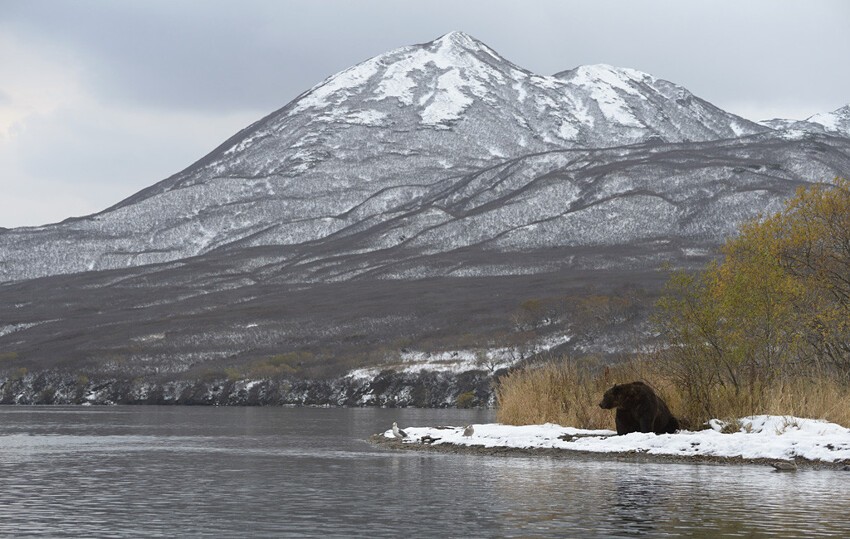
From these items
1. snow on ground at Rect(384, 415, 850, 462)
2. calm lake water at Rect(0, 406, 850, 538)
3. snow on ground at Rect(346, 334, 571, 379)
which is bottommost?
calm lake water at Rect(0, 406, 850, 538)

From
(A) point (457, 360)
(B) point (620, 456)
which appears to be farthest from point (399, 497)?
(A) point (457, 360)

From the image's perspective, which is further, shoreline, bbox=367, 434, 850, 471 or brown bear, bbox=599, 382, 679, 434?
brown bear, bbox=599, 382, 679, 434

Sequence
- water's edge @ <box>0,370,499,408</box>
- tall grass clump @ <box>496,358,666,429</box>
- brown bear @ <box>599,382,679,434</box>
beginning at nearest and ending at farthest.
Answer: brown bear @ <box>599,382,679,434</box>
tall grass clump @ <box>496,358,666,429</box>
water's edge @ <box>0,370,499,408</box>

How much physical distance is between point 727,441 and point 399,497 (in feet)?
49.3

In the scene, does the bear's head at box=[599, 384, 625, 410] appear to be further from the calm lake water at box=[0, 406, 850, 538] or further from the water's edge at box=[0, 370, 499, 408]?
the water's edge at box=[0, 370, 499, 408]

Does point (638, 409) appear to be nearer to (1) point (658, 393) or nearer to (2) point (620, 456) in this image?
(2) point (620, 456)

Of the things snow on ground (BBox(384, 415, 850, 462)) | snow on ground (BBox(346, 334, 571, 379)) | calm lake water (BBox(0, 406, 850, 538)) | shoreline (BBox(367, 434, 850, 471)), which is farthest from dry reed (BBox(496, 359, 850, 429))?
snow on ground (BBox(346, 334, 571, 379))

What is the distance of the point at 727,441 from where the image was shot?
124ft

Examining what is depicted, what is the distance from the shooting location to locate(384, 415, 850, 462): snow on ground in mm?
35812

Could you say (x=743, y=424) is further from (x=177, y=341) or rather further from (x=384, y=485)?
(x=177, y=341)

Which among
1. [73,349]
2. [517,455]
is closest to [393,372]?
[73,349]

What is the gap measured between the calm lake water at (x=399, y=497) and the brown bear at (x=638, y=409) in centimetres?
249

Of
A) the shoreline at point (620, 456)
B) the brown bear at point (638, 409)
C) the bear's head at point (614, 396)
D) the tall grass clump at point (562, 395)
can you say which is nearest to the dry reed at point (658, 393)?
the tall grass clump at point (562, 395)

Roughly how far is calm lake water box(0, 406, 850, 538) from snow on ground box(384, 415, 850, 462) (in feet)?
6.33
